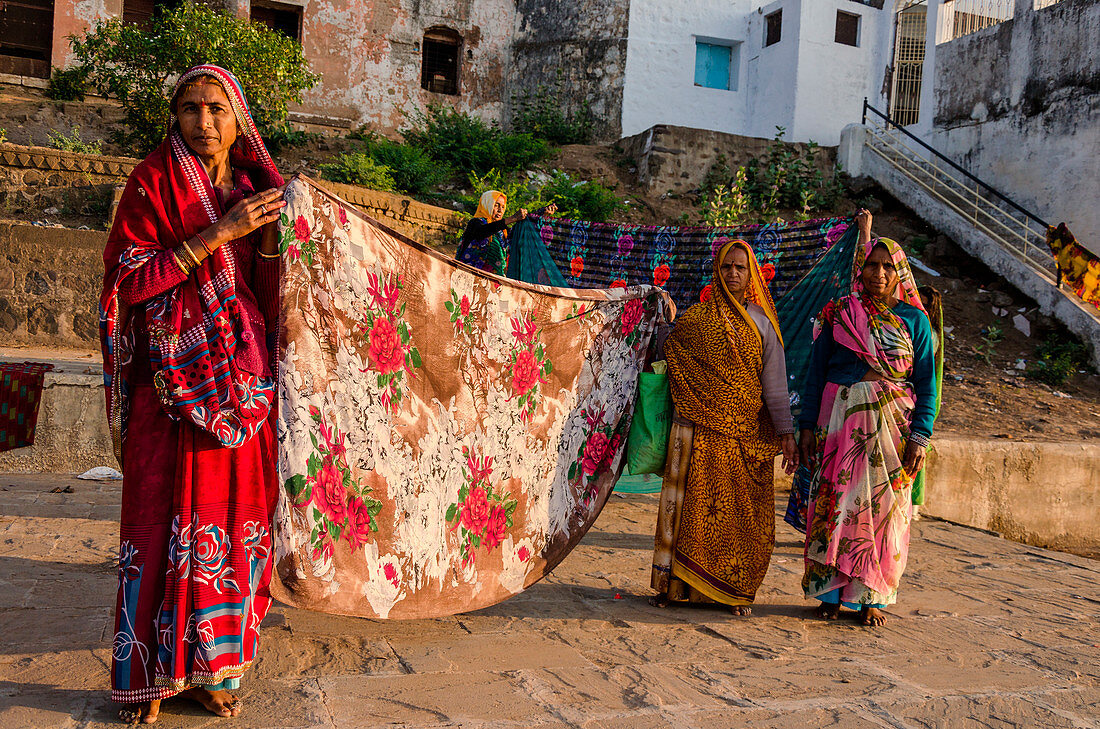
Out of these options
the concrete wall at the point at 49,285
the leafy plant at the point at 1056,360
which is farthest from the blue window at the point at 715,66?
the concrete wall at the point at 49,285

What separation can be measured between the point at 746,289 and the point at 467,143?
38.3 feet

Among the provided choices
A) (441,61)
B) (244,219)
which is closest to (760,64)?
(441,61)

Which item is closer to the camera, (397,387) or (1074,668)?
(397,387)

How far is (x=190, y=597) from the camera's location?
7.31 ft

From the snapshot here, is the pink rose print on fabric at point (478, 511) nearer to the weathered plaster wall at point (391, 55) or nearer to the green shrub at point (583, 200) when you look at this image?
the green shrub at point (583, 200)

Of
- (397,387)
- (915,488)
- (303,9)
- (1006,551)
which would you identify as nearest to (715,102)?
(303,9)

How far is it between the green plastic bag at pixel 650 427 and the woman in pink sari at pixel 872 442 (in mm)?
739

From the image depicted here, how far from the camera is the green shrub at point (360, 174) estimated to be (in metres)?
11.4

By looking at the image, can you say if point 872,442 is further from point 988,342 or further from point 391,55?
point 391,55

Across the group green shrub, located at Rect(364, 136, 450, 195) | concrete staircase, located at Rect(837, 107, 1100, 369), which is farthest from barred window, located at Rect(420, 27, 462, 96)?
concrete staircase, located at Rect(837, 107, 1100, 369)

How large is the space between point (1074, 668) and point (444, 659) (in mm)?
2421

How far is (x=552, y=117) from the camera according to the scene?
1630cm

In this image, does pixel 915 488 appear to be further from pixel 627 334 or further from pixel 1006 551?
pixel 1006 551

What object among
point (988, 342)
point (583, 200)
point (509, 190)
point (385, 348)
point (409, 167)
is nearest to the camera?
point (385, 348)
